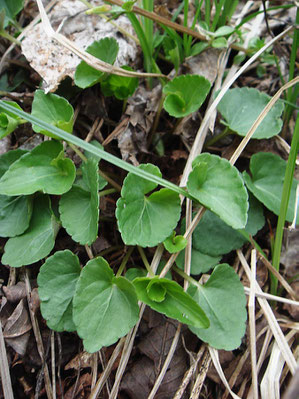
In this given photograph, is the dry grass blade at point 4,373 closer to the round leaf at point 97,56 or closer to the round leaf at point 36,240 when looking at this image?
the round leaf at point 36,240

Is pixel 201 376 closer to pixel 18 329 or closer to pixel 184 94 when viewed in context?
pixel 18 329

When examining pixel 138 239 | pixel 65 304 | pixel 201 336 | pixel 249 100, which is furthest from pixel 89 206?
pixel 249 100

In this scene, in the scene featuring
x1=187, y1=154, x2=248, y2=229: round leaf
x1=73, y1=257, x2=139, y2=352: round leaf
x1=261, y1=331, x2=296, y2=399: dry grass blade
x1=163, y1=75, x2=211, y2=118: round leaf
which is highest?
x1=163, y1=75, x2=211, y2=118: round leaf

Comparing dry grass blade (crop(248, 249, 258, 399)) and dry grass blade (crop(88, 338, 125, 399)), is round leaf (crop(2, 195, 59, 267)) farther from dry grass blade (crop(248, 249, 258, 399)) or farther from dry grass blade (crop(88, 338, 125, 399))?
dry grass blade (crop(248, 249, 258, 399))

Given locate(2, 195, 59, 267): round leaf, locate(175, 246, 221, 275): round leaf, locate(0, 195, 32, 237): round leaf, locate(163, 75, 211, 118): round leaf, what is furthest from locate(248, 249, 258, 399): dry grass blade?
locate(0, 195, 32, 237): round leaf

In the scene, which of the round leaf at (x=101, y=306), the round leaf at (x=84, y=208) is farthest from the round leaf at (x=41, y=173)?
the round leaf at (x=101, y=306)


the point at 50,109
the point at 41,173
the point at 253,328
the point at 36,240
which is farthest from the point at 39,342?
the point at 50,109
